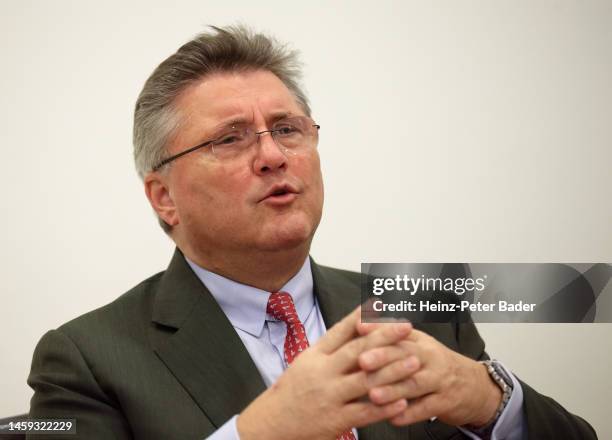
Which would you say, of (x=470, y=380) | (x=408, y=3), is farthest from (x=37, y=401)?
(x=408, y=3)

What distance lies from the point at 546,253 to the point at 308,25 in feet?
4.39

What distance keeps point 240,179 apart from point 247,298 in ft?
0.99

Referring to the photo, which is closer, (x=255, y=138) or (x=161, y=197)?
(x=255, y=138)

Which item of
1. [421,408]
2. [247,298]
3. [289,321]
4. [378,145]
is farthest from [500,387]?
[378,145]

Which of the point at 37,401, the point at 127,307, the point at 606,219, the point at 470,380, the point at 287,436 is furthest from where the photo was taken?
the point at 606,219

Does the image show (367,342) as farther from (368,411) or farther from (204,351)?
(204,351)

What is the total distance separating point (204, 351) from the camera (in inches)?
58.5

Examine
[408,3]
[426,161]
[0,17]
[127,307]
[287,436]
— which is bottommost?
[287,436]

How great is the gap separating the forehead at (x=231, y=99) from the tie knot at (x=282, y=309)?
1.52ft

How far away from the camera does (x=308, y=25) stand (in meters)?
2.51

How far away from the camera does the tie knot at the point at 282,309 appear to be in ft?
5.27

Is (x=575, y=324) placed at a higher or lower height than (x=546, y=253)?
lower

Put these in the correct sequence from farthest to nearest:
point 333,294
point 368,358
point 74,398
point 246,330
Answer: point 333,294 → point 246,330 → point 74,398 → point 368,358

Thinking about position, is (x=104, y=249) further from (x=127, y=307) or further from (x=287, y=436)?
(x=287, y=436)
